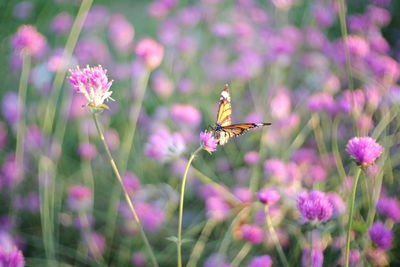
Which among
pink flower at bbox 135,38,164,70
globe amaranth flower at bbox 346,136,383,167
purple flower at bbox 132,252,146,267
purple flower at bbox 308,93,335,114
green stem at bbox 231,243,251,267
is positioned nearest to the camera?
globe amaranth flower at bbox 346,136,383,167

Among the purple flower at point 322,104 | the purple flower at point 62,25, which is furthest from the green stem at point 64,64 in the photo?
the purple flower at point 322,104

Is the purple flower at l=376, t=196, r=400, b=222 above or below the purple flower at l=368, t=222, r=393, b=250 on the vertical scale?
below

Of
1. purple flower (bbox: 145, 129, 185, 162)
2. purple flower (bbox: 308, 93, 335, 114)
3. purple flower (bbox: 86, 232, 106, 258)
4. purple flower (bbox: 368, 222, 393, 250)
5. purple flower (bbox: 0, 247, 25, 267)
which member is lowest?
purple flower (bbox: 86, 232, 106, 258)

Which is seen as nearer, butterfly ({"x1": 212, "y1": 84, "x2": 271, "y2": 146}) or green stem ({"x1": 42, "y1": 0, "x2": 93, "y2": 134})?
butterfly ({"x1": 212, "y1": 84, "x2": 271, "y2": 146})

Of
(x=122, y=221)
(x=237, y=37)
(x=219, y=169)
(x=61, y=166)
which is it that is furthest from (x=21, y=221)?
(x=237, y=37)

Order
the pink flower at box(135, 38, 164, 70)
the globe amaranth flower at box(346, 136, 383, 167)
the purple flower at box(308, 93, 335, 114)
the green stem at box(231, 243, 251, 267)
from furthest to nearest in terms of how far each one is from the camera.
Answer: the purple flower at box(308, 93, 335, 114), the pink flower at box(135, 38, 164, 70), the green stem at box(231, 243, 251, 267), the globe amaranth flower at box(346, 136, 383, 167)

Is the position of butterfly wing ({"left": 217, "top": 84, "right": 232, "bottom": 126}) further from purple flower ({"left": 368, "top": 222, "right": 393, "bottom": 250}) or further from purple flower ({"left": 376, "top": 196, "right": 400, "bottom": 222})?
purple flower ({"left": 376, "top": 196, "right": 400, "bottom": 222})

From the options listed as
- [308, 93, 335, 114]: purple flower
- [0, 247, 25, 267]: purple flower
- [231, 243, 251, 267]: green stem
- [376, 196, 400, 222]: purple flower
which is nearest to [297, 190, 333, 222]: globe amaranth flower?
[231, 243, 251, 267]: green stem
